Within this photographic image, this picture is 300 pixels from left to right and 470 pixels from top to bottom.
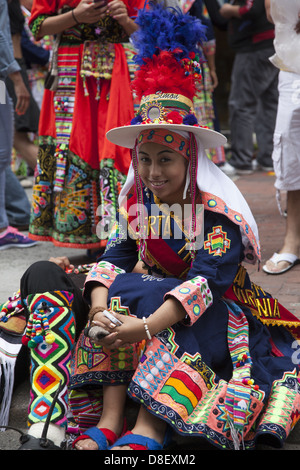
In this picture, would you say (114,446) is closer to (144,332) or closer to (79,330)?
(144,332)

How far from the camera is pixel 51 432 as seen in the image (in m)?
2.25

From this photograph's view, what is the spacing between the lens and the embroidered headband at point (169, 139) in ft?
8.48

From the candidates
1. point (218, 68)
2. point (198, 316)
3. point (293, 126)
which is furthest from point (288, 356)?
point (218, 68)

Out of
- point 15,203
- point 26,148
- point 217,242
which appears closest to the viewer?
point 217,242

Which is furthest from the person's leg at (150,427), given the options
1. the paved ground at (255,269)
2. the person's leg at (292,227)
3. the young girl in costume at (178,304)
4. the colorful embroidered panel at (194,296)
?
the person's leg at (292,227)

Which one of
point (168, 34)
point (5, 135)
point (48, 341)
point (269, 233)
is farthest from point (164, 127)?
point (269, 233)

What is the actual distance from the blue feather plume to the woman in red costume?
1.32 metres

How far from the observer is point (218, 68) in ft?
41.1

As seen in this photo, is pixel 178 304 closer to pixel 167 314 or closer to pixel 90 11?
pixel 167 314

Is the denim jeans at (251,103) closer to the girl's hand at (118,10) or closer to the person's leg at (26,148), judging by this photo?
the person's leg at (26,148)

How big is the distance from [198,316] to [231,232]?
0.36 m

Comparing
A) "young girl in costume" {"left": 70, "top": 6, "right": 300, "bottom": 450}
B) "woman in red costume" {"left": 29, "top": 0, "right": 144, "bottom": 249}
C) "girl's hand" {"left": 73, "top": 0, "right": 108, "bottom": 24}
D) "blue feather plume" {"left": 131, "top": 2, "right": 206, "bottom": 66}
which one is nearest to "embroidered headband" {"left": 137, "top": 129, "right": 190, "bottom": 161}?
"young girl in costume" {"left": 70, "top": 6, "right": 300, "bottom": 450}

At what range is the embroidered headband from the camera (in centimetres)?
259

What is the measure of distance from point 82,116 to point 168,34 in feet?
5.30
